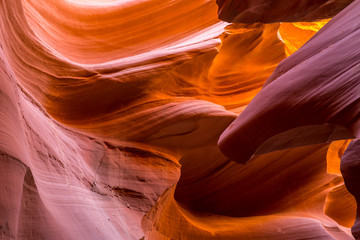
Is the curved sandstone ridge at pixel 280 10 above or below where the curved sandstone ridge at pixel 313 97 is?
above

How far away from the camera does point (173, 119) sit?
326 centimetres

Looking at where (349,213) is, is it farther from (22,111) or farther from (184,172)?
(22,111)

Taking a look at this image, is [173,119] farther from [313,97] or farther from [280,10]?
[313,97]

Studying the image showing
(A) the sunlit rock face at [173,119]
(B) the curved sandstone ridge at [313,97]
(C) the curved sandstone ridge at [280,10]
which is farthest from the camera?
(C) the curved sandstone ridge at [280,10]

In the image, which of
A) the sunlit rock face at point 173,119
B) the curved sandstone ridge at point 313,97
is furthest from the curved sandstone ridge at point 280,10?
the curved sandstone ridge at point 313,97

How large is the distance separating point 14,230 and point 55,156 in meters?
0.74

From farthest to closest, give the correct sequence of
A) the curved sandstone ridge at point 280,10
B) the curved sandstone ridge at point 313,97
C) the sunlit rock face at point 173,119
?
the curved sandstone ridge at point 280,10, the sunlit rock face at point 173,119, the curved sandstone ridge at point 313,97

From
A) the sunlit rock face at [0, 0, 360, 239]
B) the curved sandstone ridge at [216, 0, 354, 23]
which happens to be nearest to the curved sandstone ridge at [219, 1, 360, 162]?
the sunlit rock face at [0, 0, 360, 239]

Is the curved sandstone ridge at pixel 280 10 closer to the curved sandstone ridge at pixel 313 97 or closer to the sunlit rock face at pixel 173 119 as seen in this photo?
the sunlit rock face at pixel 173 119

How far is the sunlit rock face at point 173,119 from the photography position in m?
1.84

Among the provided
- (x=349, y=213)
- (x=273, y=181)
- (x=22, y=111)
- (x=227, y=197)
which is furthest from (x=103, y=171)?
(x=349, y=213)

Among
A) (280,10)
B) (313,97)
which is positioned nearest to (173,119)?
(280,10)

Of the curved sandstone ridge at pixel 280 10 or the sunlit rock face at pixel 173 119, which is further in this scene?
the curved sandstone ridge at pixel 280 10

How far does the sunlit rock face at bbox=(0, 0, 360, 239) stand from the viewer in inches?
72.3
